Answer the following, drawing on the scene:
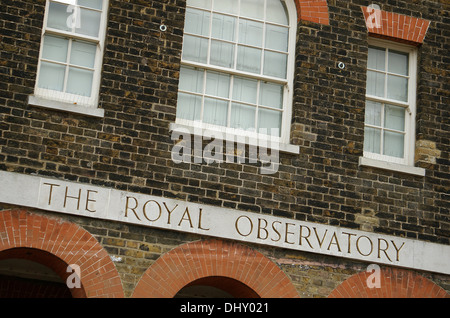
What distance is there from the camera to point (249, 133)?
36.3ft

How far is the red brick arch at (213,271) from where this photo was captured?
9.94m

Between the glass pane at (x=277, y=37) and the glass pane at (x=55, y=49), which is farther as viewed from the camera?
the glass pane at (x=277, y=37)

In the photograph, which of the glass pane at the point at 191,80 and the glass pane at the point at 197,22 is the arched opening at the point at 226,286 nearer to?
the glass pane at the point at 191,80

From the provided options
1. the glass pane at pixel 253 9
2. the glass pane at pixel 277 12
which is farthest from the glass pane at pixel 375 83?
the glass pane at pixel 253 9

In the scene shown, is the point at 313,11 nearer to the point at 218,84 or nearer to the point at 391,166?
the point at 218,84

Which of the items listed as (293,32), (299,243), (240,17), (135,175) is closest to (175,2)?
(240,17)

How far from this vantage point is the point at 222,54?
36.9 ft

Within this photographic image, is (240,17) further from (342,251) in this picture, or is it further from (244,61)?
(342,251)

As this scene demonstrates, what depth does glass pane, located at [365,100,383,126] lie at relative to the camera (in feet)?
38.5

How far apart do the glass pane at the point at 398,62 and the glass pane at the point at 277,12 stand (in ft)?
5.80

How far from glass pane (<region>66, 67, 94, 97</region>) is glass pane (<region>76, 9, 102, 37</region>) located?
0.55 meters

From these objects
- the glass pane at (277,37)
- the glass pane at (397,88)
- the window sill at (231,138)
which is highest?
the glass pane at (277,37)
